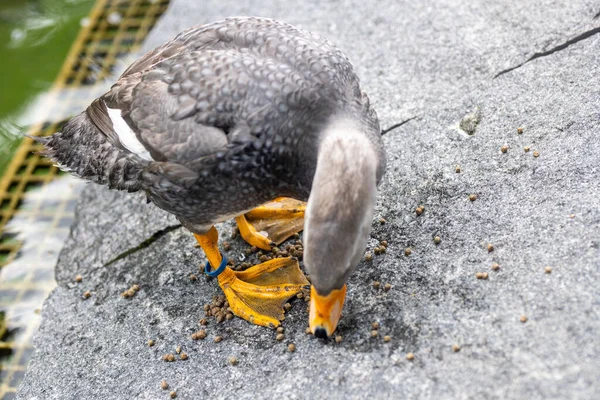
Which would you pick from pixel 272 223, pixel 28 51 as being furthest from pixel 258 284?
pixel 28 51

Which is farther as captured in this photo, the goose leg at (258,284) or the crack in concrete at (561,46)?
the crack in concrete at (561,46)

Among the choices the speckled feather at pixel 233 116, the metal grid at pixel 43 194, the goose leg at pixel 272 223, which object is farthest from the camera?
the metal grid at pixel 43 194

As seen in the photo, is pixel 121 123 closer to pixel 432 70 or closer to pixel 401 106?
pixel 401 106

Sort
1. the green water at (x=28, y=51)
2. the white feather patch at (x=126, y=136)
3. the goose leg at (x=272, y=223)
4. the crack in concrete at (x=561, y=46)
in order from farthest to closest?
1. the green water at (x=28, y=51)
2. the crack in concrete at (x=561, y=46)
3. the goose leg at (x=272, y=223)
4. the white feather patch at (x=126, y=136)

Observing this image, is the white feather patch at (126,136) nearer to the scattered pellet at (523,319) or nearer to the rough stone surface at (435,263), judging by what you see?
the rough stone surface at (435,263)

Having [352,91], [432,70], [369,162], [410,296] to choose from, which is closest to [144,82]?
[352,91]

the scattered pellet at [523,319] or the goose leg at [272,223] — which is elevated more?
the scattered pellet at [523,319]

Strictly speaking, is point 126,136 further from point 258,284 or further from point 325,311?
point 325,311

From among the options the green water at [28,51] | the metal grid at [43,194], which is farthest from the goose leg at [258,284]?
the green water at [28,51]
